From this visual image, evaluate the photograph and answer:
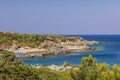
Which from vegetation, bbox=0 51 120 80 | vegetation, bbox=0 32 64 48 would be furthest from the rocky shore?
vegetation, bbox=0 51 120 80

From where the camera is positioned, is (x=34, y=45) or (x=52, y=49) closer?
(x=52, y=49)

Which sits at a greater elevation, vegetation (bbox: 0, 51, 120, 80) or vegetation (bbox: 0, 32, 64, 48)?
vegetation (bbox: 0, 51, 120, 80)

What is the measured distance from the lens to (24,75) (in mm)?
26000

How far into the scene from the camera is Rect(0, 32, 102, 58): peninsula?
4048 inches

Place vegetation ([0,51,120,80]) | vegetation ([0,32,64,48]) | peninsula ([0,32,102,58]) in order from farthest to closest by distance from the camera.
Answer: vegetation ([0,32,64,48]), peninsula ([0,32,102,58]), vegetation ([0,51,120,80])

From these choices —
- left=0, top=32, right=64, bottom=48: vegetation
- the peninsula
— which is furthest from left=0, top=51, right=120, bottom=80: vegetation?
left=0, top=32, right=64, bottom=48: vegetation

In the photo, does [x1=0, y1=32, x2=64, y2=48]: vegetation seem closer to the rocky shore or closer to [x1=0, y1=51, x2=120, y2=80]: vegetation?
the rocky shore

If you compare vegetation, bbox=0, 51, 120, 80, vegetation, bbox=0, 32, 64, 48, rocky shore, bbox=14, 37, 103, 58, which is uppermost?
vegetation, bbox=0, 51, 120, 80

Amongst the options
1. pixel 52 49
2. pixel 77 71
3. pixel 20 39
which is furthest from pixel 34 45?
pixel 77 71

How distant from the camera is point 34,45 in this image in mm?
113500

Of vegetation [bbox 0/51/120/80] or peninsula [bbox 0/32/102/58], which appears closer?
vegetation [bbox 0/51/120/80]

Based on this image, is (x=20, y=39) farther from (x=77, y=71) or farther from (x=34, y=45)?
(x=77, y=71)

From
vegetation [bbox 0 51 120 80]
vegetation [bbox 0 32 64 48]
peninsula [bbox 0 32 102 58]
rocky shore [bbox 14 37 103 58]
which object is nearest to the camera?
vegetation [bbox 0 51 120 80]

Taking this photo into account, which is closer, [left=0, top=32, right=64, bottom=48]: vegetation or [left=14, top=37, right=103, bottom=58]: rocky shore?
[left=14, top=37, right=103, bottom=58]: rocky shore
